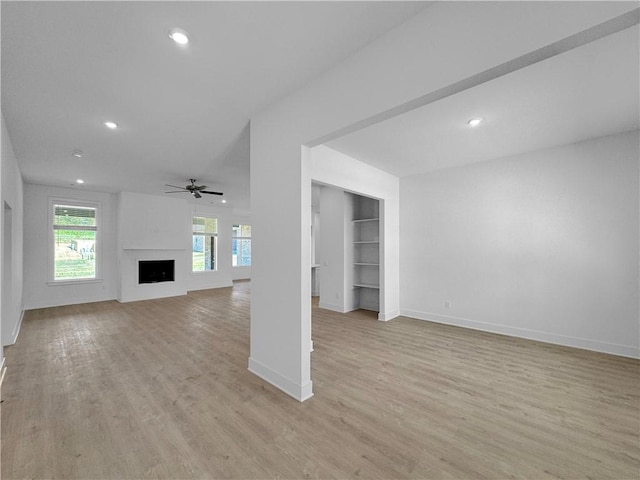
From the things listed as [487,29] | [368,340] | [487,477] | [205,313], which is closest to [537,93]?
[487,29]

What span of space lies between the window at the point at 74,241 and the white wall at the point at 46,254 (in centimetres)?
16

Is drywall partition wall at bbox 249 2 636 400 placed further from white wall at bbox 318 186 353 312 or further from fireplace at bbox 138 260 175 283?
fireplace at bbox 138 260 175 283

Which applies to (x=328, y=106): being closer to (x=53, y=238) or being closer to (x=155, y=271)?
(x=155, y=271)

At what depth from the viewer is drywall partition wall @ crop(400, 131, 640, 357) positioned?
339 centimetres

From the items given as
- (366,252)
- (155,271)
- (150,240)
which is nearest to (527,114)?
(366,252)

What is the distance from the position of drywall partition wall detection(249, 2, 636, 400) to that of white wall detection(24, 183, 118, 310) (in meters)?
6.49

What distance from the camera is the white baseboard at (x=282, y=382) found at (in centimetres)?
240

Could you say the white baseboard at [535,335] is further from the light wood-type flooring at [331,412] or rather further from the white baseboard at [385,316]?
the white baseboard at [385,316]

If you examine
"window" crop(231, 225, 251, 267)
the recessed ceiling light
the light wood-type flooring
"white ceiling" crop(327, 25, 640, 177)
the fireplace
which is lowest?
the light wood-type flooring

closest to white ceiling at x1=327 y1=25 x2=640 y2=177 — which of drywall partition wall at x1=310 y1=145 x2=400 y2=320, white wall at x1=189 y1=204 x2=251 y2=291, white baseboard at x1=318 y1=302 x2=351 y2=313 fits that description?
drywall partition wall at x1=310 y1=145 x2=400 y2=320

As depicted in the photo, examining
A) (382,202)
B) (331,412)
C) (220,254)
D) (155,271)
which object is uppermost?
(382,202)

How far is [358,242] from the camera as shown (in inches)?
224

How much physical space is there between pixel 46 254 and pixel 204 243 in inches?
151

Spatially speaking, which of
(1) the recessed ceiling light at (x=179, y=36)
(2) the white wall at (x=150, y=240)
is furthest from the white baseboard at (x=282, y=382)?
(2) the white wall at (x=150, y=240)
